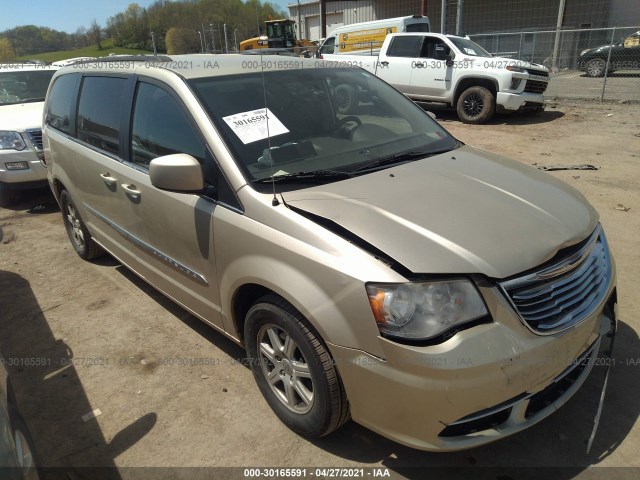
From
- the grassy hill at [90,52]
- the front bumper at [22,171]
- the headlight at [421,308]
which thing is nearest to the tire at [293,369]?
the headlight at [421,308]

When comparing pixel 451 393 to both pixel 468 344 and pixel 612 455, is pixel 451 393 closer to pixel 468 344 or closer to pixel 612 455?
pixel 468 344

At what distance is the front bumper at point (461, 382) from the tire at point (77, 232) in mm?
3402

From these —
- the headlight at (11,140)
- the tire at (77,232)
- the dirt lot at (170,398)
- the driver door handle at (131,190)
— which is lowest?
the dirt lot at (170,398)

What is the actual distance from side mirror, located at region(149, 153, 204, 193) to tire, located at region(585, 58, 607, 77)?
20.3 metres

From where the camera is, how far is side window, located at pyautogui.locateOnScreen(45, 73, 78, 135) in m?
4.20

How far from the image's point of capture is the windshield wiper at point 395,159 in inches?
104

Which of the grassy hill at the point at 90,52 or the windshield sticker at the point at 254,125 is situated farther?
the grassy hill at the point at 90,52

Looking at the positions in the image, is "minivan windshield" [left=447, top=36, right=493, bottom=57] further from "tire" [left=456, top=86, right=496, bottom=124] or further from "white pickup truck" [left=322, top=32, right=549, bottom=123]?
"tire" [left=456, top=86, right=496, bottom=124]

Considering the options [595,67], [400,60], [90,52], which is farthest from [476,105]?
[90,52]

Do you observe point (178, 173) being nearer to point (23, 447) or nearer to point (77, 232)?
point (23, 447)

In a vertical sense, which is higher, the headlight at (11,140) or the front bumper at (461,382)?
the headlight at (11,140)

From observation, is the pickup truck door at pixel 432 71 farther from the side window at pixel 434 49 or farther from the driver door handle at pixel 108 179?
the driver door handle at pixel 108 179

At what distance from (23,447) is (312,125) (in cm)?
213

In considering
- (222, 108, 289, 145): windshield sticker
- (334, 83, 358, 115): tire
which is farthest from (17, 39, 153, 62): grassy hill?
(222, 108, 289, 145): windshield sticker
